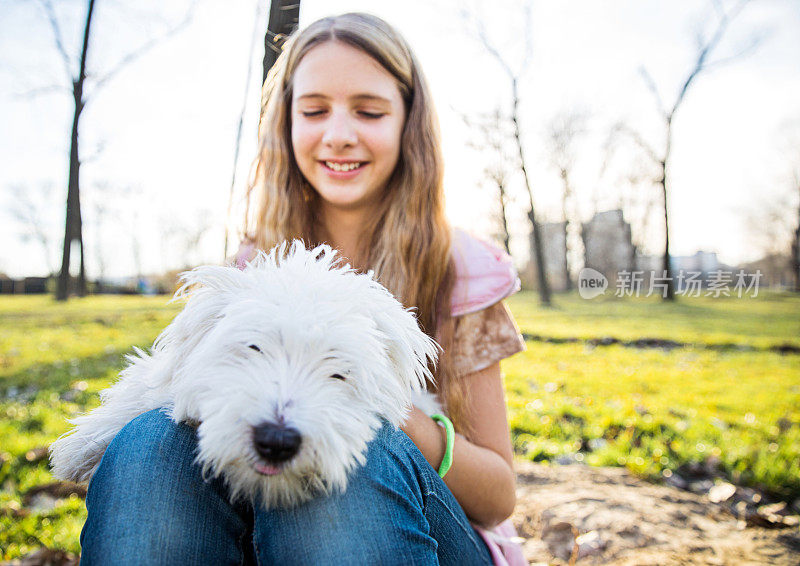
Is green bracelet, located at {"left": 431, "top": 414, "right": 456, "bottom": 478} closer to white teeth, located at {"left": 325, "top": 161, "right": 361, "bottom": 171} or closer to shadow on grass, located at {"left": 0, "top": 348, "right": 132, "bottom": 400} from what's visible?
white teeth, located at {"left": 325, "top": 161, "right": 361, "bottom": 171}

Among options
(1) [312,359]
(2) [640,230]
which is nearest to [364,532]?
(1) [312,359]

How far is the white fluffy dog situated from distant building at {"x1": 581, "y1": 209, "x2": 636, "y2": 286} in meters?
35.2

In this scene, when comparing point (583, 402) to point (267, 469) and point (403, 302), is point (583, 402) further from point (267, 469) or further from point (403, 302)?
point (267, 469)

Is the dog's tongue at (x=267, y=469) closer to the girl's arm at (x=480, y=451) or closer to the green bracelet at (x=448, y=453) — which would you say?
the girl's arm at (x=480, y=451)

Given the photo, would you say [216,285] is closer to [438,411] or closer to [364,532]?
[364,532]

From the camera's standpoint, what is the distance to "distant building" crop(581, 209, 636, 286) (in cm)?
3531

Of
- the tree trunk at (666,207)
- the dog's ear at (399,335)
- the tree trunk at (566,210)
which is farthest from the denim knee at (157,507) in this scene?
the tree trunk at (566,210)

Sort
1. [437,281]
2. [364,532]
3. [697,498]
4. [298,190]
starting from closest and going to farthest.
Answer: [364,532], [437,281], [298,190], [697,498]

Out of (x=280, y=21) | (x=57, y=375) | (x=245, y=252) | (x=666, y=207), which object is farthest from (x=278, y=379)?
(x=666, y=207)

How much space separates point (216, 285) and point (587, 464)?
350 centimetres

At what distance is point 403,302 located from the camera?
7.62ft

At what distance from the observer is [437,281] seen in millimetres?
2379

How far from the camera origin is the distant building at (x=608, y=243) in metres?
35.3

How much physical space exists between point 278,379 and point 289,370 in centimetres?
5
